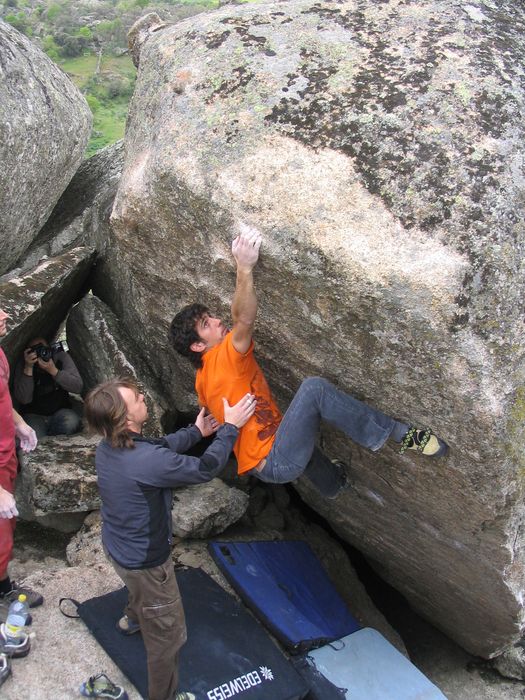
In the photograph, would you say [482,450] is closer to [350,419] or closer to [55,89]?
[350,419]

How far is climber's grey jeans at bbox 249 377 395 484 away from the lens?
14.0 ft

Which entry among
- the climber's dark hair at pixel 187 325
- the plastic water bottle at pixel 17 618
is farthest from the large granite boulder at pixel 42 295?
the plastic water bottle at pixel 17 618

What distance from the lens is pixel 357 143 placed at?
156 inches

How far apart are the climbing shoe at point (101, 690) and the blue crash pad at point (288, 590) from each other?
53.2 inches

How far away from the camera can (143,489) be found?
12.5ft

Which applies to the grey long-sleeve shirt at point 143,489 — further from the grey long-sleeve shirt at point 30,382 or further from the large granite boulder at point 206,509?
the grey long-sleeve shirt at point 30,382

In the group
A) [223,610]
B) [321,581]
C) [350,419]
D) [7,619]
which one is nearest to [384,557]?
[321,581]

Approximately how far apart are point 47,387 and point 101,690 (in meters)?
2.98

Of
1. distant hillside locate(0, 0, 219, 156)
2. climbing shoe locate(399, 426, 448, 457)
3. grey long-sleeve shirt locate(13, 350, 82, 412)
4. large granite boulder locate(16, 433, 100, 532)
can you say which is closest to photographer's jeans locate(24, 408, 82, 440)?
grey long-sleeve shirt locate(13, 350, 82, 412)

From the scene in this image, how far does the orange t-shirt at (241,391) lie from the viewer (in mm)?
A: 4391

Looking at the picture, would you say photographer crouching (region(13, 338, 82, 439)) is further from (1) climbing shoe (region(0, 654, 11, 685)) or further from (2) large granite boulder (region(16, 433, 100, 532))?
(1) climbing shoe (region(0, 654, 11, 685))

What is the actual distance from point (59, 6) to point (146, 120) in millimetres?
99056

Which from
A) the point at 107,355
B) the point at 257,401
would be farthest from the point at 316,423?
the point at 107,355

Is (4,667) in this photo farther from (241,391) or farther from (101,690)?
(241,391)
